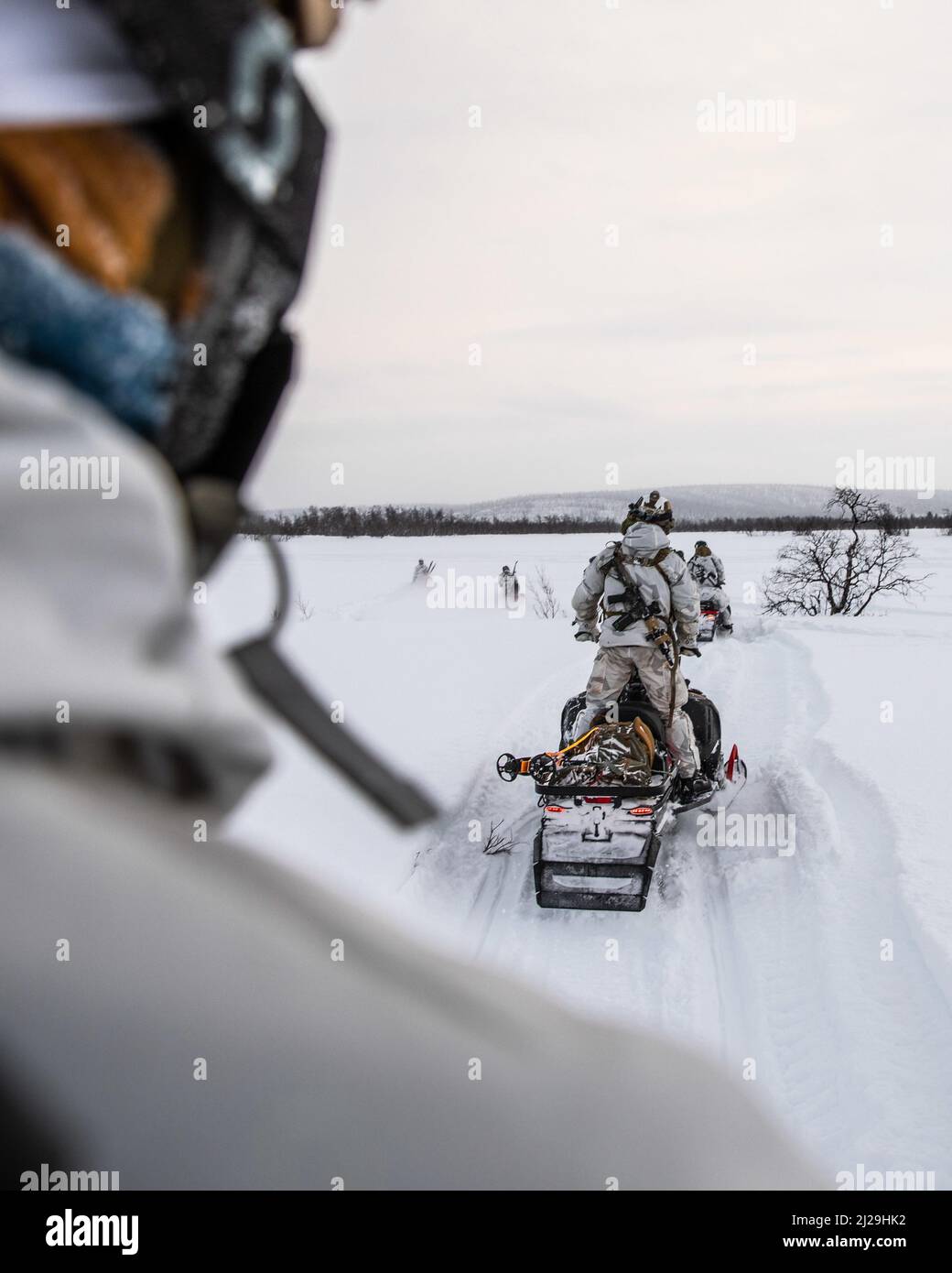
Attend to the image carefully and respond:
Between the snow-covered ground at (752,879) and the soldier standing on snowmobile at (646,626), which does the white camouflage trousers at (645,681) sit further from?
the snow-covered ground at (752,879)

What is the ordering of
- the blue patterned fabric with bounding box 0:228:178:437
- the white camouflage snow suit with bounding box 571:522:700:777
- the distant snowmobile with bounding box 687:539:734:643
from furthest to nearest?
the distant snowmobile with bounding box 687:539:734:643, the white camouflage snow suit with bounding box 571:522:700:777, the blue patterned fabric with bounding box 0:228:178:437

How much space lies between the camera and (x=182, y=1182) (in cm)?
50

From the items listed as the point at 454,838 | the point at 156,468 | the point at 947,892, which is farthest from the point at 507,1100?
the point at 454,838

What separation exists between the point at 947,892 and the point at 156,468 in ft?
16.6

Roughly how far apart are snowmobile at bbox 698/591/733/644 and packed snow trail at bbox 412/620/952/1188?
723cm

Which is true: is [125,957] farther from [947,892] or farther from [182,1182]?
[947,892]

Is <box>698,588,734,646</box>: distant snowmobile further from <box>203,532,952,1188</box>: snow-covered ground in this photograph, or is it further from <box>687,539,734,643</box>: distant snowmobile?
<box>203,532,952,1188</box>: snow-covered ground

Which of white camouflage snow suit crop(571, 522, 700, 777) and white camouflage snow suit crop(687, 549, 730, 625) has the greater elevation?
white camouflage snow suit crop(687, 549, 730, 625)

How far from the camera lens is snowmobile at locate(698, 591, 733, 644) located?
1406cm

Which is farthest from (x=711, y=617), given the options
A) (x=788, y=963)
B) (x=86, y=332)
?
(x=86, y=332)

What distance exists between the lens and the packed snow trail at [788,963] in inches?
138

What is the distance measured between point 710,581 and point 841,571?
711 centimetres

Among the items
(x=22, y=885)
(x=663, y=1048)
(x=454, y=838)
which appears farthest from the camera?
(x=454, y=838)

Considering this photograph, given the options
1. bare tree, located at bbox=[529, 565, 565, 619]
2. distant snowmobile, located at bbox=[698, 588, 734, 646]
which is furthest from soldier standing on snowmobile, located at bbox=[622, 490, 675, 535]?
bare tree, located at bbox=[529, 565, 565, 619]
